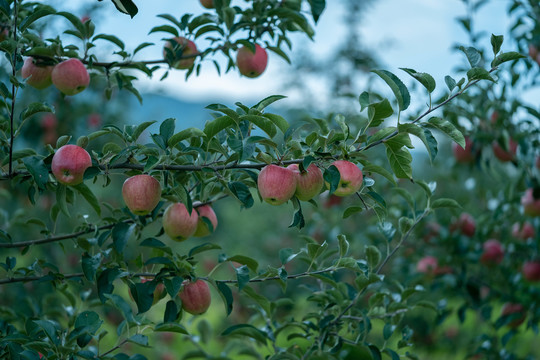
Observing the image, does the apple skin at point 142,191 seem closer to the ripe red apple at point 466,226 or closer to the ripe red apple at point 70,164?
the ripe red apple at point 70,164

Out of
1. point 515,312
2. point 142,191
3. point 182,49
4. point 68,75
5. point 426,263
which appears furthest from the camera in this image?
point 426,263

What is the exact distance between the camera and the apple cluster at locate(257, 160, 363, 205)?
100 cm

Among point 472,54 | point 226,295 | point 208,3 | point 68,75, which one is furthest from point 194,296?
point 208,3

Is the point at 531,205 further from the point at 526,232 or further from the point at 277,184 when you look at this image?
the point at 277,184

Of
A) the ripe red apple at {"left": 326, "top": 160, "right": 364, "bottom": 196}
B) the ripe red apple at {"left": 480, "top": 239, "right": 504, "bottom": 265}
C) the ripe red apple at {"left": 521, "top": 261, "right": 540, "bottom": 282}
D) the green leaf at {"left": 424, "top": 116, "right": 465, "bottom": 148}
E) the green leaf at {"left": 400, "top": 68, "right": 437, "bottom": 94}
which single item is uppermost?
the green leaf at {"left": 400, "top": 68, "right": 437, "bottom": 94}

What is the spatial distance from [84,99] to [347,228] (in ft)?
6.22

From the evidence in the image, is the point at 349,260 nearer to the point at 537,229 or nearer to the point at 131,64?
the point at 131,64

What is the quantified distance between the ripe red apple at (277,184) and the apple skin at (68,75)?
600 mm

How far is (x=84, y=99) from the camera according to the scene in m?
3.46

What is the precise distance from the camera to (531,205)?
6.96ft

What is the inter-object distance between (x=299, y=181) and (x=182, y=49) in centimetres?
67

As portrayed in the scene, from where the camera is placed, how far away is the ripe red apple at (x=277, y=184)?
40.2 inches

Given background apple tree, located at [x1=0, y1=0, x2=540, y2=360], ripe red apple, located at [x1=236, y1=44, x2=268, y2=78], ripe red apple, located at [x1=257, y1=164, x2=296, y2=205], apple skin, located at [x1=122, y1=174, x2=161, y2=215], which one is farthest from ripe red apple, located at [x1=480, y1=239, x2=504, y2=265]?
apple skin, located at [x1=122, y1=174, x2=161, y2=215]

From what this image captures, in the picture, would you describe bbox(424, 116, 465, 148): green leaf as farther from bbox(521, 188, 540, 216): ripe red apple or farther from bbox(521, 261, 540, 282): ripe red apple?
bbox(521, 261, 540, 282): ripe red apple
